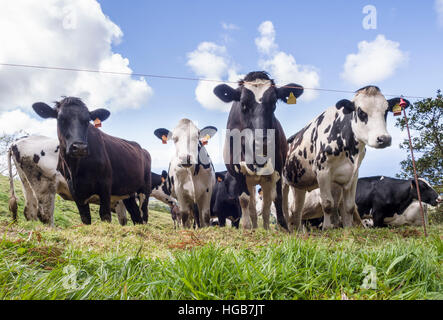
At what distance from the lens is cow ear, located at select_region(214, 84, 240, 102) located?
6355 mm

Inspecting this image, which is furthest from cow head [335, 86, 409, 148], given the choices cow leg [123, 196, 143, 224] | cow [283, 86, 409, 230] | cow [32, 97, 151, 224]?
cow leg [123, 196, 143, 224]

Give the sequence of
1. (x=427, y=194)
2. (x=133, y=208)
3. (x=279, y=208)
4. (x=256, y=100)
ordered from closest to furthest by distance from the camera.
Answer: (x=256, y=100) < (x=279, y=208) < (x=133, y=208) < (x=427, y=194)

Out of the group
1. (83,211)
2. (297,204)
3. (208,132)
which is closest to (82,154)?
(83,211)

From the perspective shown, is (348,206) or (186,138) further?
(186,138)

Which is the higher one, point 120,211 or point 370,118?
point 370,118

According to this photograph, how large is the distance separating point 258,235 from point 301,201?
4.50 meters

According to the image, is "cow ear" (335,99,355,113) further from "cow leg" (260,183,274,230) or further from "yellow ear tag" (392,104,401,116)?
"cow leg" (260,183,274,230)

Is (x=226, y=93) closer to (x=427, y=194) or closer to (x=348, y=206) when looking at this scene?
(x=348, y=206)

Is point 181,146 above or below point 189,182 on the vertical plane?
above

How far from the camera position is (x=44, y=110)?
6.73 meters

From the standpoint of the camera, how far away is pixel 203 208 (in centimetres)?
825

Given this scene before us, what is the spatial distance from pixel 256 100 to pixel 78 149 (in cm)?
324
